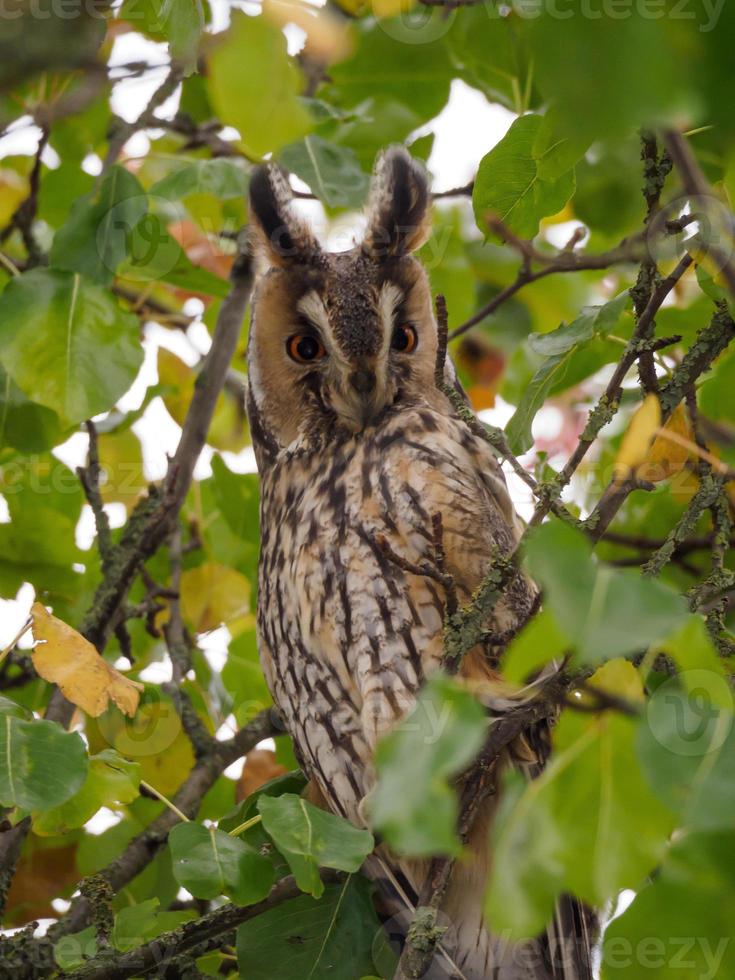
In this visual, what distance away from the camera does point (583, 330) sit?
1.72 m

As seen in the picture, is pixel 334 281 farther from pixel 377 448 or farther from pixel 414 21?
pixel 414 21

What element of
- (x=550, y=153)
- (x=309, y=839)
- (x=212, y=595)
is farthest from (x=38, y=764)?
(x=212, y=595)

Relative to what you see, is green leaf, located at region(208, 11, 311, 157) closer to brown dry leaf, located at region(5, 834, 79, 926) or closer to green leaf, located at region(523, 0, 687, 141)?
green leaf, located at region(523, 0, 687, 141)

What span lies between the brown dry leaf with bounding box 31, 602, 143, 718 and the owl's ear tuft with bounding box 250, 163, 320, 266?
1.07m

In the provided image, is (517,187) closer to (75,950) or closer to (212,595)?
(75,950)

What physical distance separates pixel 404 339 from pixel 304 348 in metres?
0.20

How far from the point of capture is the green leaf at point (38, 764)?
131 centimetres

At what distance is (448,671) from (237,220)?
1.61 meters

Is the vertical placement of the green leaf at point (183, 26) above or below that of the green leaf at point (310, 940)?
above

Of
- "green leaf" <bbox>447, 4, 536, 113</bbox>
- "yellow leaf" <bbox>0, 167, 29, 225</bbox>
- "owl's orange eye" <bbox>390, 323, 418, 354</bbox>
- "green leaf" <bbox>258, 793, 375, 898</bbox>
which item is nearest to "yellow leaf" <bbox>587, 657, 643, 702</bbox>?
"green leaf" <bbox>258, 793, 375, 898</bbox>

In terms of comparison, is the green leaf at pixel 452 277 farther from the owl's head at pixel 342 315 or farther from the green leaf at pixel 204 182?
the green leaf at pixel 204 182

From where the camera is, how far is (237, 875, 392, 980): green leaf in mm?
1784

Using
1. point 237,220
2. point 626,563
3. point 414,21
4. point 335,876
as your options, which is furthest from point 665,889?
point 237,220

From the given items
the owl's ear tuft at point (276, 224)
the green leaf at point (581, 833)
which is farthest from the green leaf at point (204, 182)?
the green leaf at point (581, 833)
